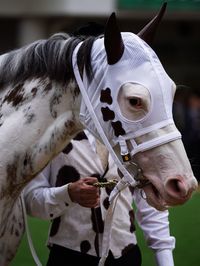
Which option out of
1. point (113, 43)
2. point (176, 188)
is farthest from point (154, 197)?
point (113, 43)

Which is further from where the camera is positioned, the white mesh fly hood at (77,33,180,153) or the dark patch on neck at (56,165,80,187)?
the dark patch on neck at (56,165,80,187)

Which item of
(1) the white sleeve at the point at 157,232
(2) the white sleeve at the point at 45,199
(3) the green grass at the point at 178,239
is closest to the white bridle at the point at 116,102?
(2) the white sleeve at the point at 45,199

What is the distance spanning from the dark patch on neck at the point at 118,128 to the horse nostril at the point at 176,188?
0.25 meters

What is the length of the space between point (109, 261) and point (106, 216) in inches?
11.3

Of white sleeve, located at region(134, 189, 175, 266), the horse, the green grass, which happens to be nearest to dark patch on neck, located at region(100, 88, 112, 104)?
the horse

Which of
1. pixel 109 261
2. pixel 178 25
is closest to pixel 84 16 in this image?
pixel 178 25

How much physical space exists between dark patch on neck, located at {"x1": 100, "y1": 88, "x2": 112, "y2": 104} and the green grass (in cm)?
273

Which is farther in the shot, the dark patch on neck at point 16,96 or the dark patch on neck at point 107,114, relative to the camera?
the dark patch on neck at point 16,96

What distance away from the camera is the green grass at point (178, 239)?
206 inches

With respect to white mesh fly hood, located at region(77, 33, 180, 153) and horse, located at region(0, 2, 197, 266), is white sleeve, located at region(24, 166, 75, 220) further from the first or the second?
white mesh fly hood, located at region(77, 33, 180, 153)

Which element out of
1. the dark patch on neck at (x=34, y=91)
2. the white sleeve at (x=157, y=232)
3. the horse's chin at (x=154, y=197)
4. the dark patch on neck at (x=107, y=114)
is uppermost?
the dark patch on neck at (x=34, y=91)

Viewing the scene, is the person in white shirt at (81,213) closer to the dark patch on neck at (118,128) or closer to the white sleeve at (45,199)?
the white sleeve at (45,199)

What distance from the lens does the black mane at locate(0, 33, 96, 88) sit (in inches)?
99.0

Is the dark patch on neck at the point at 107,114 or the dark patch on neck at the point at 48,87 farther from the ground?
the dark patch on neck at the point at 48,87
